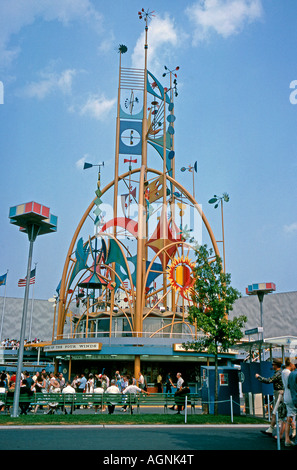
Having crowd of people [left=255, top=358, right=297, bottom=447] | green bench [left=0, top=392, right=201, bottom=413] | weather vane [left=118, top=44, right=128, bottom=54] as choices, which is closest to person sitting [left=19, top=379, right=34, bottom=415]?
green bench [left=0, top=392, right=201, bottom=413]

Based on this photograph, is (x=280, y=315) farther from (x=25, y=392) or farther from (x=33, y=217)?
(x=33, y=217)

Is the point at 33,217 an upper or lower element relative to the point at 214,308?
upper

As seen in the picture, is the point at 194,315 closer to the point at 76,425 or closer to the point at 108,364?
the point at 76,425

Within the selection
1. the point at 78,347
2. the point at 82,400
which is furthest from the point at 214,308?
the point at 78,347

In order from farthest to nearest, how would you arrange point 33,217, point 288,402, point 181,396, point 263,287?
1. point 263,287
2. point 181,396
3. point 33,217
4. point 288,402

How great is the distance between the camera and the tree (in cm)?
2053

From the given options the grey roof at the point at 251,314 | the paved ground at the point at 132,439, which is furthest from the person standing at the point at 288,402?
the grey roof at the point at 251,314

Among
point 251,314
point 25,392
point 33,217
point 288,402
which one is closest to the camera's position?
point 288,402

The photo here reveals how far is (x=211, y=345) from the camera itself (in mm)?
20625

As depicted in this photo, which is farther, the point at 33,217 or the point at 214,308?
the point at 214,308

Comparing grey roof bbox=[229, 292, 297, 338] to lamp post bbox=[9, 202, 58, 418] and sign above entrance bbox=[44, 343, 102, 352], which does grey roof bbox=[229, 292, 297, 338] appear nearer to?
sign above entrance bbox=[44, 343, 102, 352]

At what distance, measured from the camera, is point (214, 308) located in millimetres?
20859

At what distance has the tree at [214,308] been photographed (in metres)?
20.5
